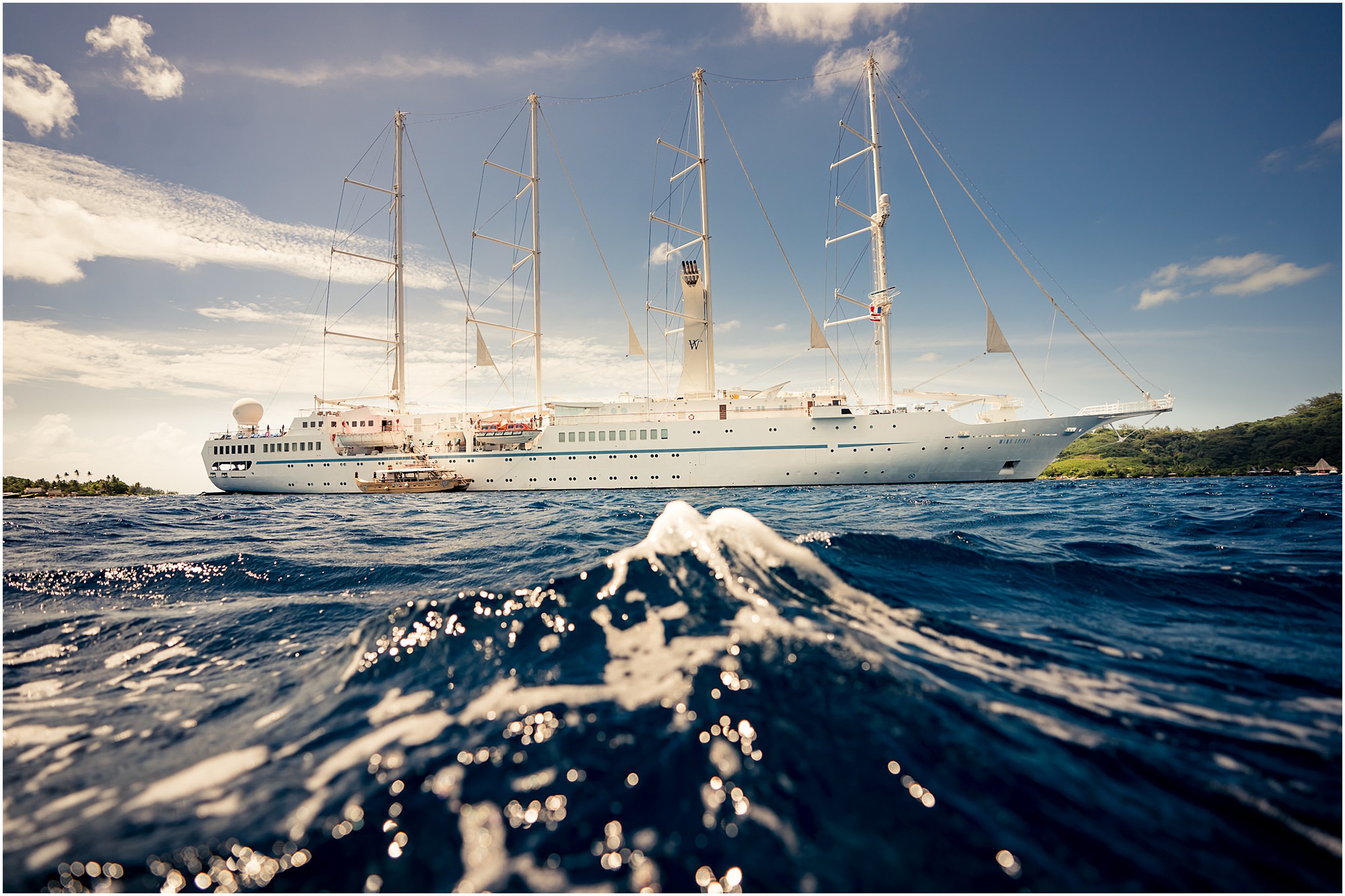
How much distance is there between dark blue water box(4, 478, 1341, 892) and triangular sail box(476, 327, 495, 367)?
3330 centimetres

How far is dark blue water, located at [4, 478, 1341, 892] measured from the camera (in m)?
1.62

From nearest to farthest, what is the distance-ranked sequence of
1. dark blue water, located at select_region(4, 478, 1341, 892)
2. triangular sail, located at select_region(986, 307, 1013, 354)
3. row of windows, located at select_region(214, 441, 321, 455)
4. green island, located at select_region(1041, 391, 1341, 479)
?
dark blue water, located at select_region(4, 478, 1341, 892), triangular sail, located at select_region(986, 307, 1013, 354), row of windows, located at select_region(214, 441, 321, 455), green island, located at select_region(1041, 391, 1341, 479)

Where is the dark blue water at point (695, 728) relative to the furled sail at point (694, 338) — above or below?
below

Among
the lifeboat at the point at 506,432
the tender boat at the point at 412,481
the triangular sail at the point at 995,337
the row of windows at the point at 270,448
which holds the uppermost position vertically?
the triangular sail at the point at 995,337

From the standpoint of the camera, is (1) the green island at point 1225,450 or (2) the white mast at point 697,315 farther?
(1) the green island at point 1225,450

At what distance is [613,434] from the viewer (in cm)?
3130

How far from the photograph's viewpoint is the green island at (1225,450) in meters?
47.6

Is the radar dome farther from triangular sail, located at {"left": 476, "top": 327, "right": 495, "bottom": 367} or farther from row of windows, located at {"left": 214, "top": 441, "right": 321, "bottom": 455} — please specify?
triangular sail, located at {"left": 476, "top": 327, "right": 495, "bottom": 367}

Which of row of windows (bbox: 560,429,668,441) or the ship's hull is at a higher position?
row of windows (bbox: 560,429,668,441)

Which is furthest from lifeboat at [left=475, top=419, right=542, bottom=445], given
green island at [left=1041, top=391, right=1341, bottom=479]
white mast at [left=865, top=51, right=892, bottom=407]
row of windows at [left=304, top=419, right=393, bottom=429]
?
green island at [left=1041, top=391, right=1341, bottom=479]

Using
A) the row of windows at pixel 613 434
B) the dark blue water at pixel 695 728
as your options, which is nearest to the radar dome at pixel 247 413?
the row of windows at pixel 613 434

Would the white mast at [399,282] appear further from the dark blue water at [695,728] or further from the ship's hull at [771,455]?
the dark blue water at [695,728]

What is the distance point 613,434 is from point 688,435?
5301 mm

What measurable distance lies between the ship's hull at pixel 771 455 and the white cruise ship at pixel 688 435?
86 millimetres
